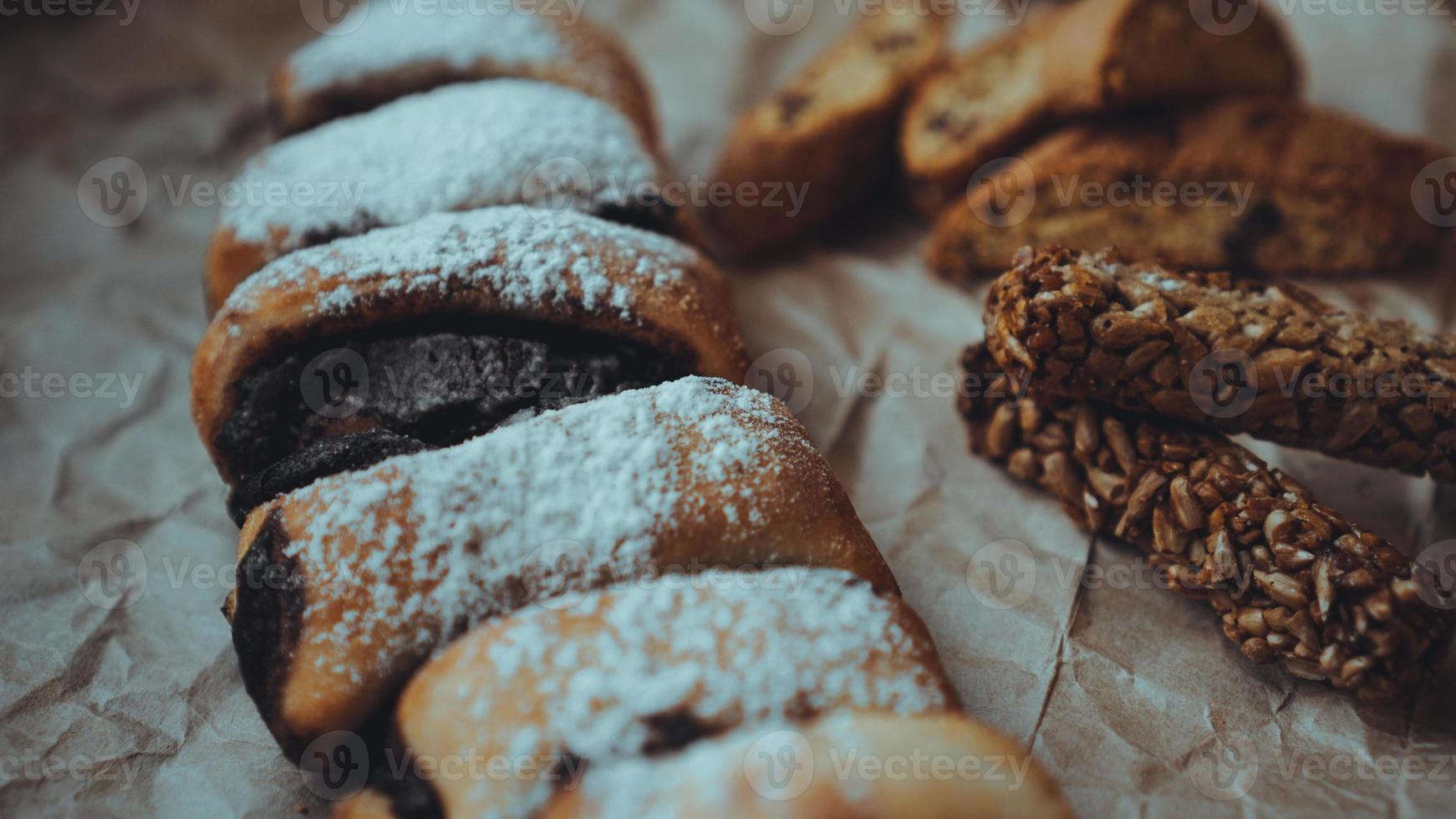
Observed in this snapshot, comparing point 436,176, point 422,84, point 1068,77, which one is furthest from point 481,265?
point 1068,77

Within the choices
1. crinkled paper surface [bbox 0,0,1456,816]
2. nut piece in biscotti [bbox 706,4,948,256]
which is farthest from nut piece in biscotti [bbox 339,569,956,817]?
nut piece in biscotti [bbox 706,4,948,256]

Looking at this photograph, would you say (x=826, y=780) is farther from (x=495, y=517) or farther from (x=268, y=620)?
(x=268, y=620)

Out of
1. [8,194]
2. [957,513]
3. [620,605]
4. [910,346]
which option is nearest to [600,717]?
[620,605]

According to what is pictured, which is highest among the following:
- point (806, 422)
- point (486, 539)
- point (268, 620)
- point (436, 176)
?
point (436, 176)

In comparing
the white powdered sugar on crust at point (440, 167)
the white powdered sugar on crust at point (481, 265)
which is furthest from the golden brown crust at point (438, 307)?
the white powdered sugar on crust at point (440, 167)

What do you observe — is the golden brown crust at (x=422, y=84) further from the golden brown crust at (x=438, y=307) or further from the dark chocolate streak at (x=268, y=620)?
the dark chocolate streak at (x=268, y=620)

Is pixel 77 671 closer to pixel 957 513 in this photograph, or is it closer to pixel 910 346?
pixel 957 513
